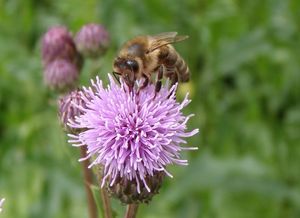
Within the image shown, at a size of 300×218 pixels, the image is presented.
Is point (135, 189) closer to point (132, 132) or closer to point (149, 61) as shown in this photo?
point (132, 132)

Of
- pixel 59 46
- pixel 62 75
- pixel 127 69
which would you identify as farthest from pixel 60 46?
pixel 127 69

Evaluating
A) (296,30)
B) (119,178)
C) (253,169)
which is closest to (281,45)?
(296,30)

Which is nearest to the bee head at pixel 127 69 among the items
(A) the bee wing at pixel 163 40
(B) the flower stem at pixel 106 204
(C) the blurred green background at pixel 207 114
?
(A) the bee wing at pixel 163 40

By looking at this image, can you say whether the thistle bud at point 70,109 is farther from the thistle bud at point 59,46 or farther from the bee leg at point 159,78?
the thistle bud at point 59,46

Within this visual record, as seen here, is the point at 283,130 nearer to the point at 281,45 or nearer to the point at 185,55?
the point at 281,45

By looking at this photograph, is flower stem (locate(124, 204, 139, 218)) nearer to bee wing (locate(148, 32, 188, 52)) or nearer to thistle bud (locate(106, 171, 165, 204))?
thistle bud (locate(106, 171, 165, 204))

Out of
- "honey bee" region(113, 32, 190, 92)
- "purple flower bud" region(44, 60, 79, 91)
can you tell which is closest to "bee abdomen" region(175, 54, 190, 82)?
"honey bee" region(113, 32, 190, 92)

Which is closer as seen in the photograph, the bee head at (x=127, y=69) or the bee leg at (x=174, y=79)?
the bee head at (x=127, y=69)
